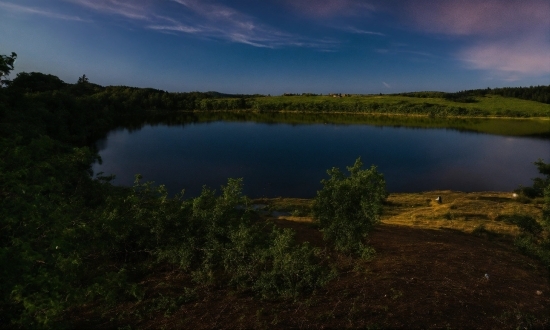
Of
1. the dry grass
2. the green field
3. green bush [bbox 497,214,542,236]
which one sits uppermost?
the green field

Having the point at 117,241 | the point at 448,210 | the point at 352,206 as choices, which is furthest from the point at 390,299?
the point at 448,210

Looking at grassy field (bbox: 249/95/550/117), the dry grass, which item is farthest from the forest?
grassy field (bbox: 249/95/550/117)

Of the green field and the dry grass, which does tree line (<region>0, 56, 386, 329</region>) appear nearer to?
the dry grass

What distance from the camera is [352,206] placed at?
15742mm

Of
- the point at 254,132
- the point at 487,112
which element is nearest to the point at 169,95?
the point at 254,132

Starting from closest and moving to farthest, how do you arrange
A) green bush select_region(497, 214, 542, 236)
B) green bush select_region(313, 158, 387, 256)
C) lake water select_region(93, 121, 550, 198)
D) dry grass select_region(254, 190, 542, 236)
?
green bush select_region(313, 158, 387, 256)
green bush select_region(497, 214, 542, 236)
dry grass select_region(254, 190, 542, 236)
lake water select_region(93, 121, 550, 198)

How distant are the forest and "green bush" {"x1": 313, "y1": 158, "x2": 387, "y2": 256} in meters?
0.05

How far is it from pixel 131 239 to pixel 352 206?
10541 mm

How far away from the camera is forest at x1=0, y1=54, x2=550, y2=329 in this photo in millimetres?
8289

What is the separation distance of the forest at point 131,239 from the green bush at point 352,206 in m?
0.05

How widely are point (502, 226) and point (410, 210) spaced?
349 inches

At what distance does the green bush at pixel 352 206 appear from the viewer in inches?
591

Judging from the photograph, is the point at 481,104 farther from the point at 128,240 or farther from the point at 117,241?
the point at 117,241

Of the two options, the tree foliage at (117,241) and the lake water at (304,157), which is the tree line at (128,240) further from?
the lake water at (304,157)
